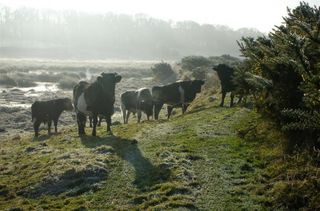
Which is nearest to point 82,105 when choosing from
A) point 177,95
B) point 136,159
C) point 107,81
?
point 107,81

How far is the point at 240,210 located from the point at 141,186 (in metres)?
3.78

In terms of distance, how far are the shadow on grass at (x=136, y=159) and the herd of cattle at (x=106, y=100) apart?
1.70 m

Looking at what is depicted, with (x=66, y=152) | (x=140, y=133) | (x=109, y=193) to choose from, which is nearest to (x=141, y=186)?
(x=109, y=193)

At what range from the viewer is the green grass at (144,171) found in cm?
1327

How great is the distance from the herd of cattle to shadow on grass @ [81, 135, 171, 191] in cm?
170

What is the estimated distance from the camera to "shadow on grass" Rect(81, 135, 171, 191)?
15086mm

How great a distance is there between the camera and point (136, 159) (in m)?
17.8

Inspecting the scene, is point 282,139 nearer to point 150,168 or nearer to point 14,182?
point 150,168

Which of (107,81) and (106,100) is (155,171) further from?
(107,81)

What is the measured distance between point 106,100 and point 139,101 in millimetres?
10285

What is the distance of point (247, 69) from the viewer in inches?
852

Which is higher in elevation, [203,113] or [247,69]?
[247,69]

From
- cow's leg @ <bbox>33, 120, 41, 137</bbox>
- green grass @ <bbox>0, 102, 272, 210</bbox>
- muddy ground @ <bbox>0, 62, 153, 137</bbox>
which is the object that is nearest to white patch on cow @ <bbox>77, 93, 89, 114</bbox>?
green grass @ <bbox>0, 102, 272, 210</bbox>

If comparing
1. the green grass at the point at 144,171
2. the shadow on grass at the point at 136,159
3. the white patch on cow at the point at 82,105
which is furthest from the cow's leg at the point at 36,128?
the shadow on grass at the point at 136,159
